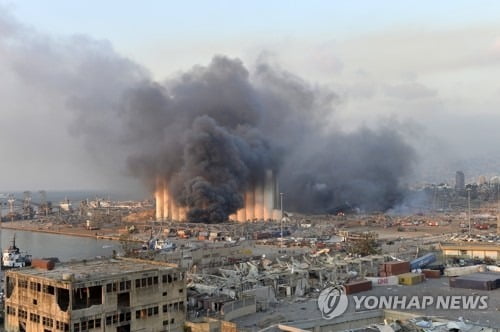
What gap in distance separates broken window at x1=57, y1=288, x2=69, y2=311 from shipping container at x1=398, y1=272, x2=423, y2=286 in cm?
1148

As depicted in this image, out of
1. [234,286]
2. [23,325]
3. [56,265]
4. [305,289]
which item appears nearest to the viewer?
[23,325]

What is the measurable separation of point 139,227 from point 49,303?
40.5 metres

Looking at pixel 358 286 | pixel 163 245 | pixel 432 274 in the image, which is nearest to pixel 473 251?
pixel 432 274

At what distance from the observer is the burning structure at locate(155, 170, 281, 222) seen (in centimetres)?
5403

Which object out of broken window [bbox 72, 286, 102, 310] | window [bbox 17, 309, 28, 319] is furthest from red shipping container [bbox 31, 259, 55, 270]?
broken window [bbox 72, 286, 102, 310]

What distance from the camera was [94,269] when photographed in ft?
49.3

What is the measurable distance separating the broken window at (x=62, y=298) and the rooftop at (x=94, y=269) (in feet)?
0.82

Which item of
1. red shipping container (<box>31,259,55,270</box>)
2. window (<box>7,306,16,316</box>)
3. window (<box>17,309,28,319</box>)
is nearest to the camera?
window (<box>17,309,28,319</box>)

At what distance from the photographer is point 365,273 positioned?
23.2 m

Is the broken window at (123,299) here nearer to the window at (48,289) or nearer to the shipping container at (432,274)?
the window at (48,289)

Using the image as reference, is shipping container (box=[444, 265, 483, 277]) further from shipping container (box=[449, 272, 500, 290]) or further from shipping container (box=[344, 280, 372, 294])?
shipping container (box=[344, 280, 372, 294])

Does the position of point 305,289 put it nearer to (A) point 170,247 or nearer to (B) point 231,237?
(A) point 170,247

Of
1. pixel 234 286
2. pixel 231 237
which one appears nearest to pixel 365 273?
pixel 234 286

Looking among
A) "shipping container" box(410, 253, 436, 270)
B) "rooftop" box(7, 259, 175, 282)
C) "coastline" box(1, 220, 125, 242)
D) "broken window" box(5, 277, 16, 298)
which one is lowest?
"coastline" box(1, 220, 125, 242)
